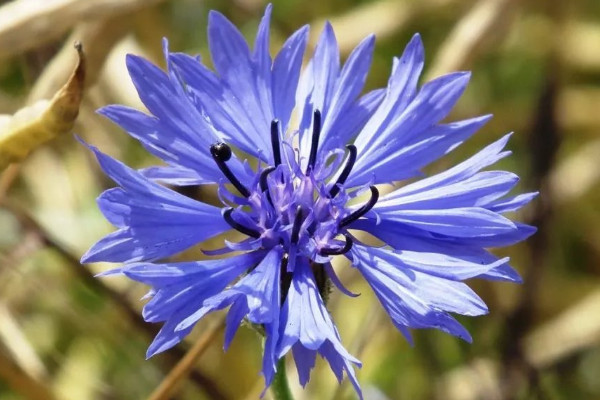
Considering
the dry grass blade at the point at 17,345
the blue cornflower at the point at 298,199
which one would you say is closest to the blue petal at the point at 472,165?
the blue cornflower at the point at 298,199

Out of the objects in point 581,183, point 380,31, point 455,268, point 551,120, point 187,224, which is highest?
point 187,224

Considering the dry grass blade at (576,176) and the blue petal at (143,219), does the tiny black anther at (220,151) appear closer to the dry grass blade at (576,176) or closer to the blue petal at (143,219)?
the blue petal at (143,219)

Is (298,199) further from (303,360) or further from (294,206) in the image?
(303,360)

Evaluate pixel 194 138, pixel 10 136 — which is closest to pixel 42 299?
pixel 10 136

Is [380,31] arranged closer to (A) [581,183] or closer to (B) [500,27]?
(B) [500,27]

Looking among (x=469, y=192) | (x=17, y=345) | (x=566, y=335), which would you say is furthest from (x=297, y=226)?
(x=566, y=335)

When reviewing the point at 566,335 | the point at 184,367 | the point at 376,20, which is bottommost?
the point at 566,335

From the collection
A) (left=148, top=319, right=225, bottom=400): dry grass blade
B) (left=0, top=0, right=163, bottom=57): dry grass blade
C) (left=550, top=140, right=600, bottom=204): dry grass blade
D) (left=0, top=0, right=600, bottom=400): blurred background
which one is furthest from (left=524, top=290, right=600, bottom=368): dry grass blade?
(left=0, top=0, right=163, bottom=57): dry grass blade
